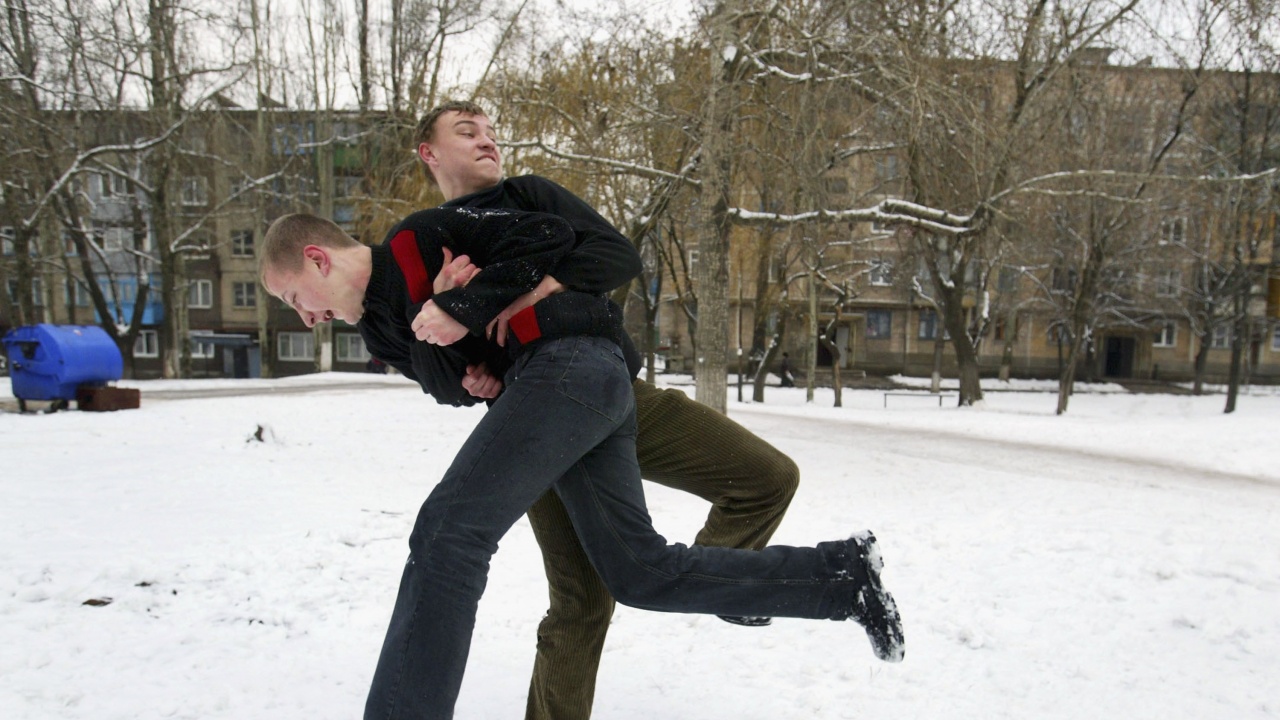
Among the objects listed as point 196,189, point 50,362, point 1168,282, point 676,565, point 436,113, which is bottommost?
point 50,362

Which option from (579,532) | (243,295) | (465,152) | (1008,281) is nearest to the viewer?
(579,532)

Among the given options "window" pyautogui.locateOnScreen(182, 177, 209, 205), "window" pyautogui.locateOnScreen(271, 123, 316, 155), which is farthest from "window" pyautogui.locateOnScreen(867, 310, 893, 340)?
"window" pyautogui.locateOnScreen(182, 177, 209, 205)

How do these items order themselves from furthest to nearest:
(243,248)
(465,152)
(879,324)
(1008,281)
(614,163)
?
(879,324) < (243,248) < (1008,281) < (614,163) < (465,152)

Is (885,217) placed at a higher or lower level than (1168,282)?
lower

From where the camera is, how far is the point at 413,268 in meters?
2.18

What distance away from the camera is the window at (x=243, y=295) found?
155 feet

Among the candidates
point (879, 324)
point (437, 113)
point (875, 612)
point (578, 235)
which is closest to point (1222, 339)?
point (879, 324)

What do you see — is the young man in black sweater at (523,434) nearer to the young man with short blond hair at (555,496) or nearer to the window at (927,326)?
the young man with short blond hair at (555,496)

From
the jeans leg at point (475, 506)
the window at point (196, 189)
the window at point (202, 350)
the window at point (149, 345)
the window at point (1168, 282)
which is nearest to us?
the jeans leg at point (475, 506)

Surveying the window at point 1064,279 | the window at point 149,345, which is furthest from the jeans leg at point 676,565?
the window at point 149,345

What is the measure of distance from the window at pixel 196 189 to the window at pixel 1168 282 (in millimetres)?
42431

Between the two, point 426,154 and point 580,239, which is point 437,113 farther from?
point 580,239

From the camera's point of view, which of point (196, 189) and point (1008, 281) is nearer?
point (196, 189)

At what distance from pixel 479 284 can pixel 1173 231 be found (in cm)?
3489
